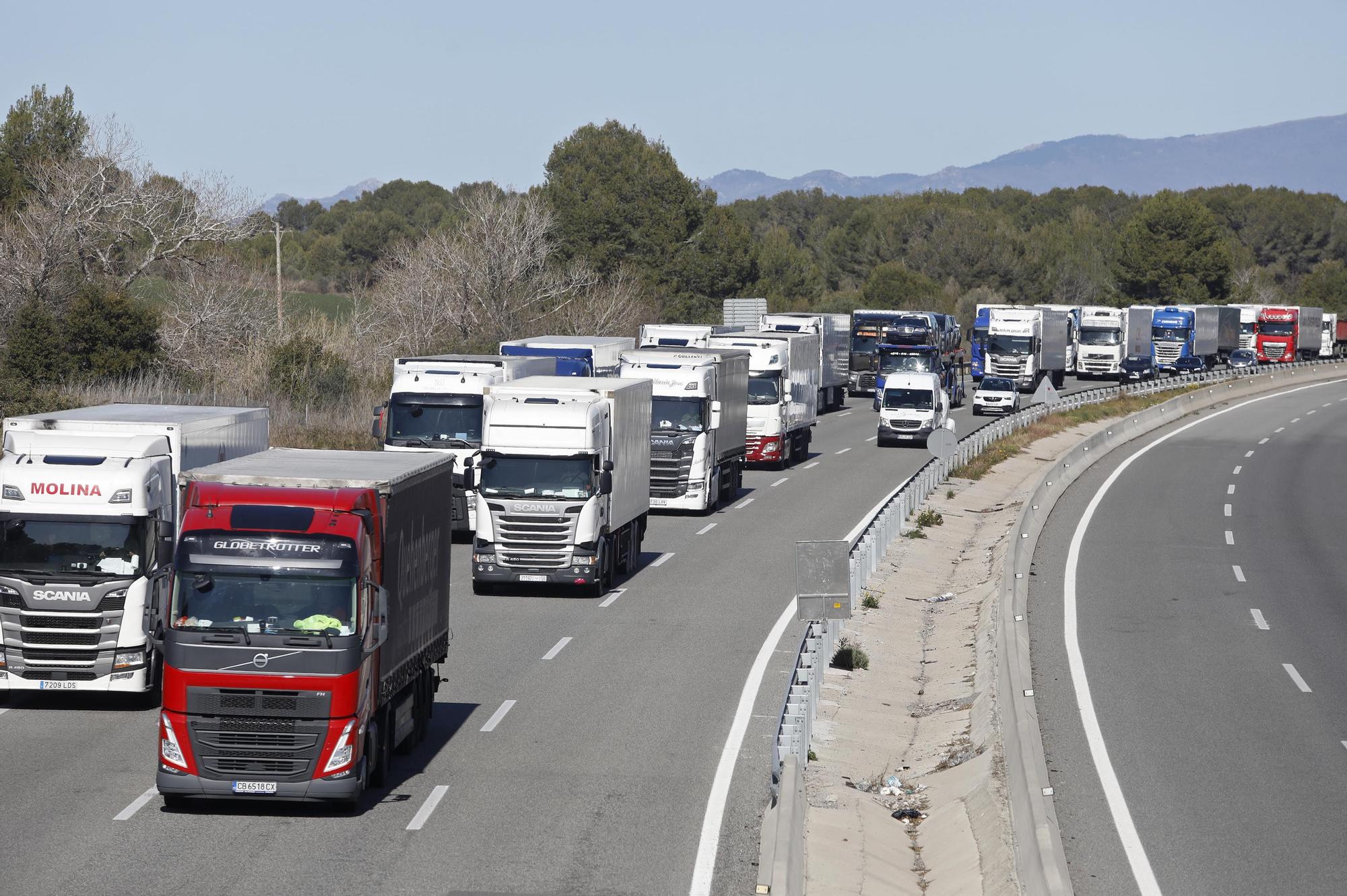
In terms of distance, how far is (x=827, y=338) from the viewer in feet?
220

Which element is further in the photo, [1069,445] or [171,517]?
[1069,445]

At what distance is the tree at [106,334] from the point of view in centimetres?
4878

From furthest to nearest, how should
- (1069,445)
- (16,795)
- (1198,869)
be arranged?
(1069,445)
(16,795)
(1198,869)

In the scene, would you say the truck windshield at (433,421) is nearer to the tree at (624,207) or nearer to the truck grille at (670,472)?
the truck grille at (670,472)

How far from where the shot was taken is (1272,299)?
15338 cm

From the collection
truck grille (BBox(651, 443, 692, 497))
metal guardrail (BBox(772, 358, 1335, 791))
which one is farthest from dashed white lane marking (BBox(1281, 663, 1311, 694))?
truck grille (BBox(651, 443, 692, 497))

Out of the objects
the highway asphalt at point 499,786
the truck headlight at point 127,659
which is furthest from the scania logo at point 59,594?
the highway asphalt at point 499,786

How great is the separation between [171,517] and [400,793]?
18.9ft

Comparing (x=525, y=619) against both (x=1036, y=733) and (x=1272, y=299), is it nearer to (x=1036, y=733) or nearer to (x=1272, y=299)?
(x=1036, y=733)

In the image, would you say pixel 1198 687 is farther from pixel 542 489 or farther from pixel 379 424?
pixel 379 424

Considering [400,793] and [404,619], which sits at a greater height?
[404,619]

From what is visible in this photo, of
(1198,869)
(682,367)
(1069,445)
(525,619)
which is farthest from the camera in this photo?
(1069,445)

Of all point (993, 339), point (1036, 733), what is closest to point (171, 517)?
point (1036, 733)

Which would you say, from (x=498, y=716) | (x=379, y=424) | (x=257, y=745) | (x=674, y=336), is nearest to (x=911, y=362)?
(x=674, y=336)
